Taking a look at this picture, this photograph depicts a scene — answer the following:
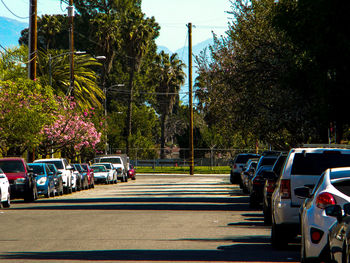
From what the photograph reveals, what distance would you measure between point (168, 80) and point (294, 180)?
74023 millimetres

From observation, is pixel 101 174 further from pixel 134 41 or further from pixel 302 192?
pixel 302 192

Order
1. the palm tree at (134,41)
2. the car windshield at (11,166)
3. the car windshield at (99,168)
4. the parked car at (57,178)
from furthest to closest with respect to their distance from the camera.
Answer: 1. the palm tree at (134,41)
2. the car windshield at (99,168)
3. the parked car at (57,178)
4. the car windshield at (11,166)

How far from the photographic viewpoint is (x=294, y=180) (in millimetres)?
13969

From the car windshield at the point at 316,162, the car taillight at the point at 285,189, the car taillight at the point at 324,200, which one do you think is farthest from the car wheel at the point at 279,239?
the car taillight at the point at 324,200

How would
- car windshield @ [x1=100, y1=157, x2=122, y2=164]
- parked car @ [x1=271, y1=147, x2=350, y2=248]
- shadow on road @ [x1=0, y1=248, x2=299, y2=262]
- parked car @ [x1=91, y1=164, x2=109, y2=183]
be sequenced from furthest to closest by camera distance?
car windshield @ [x1=100, y1=157, x2=122, y2=164], parked car @ [x1=91, y1=164, x2=109, y2=183], parked car @ [x1=271, y1=147, x2=350, y2=248], shadow on road @ [x1=0, y1=248, x2=299, y2=262]

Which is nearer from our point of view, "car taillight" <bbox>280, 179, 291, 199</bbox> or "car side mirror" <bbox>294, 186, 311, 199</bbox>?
"car side mirror" <bbox>294, 186, 311, 199</bbox>

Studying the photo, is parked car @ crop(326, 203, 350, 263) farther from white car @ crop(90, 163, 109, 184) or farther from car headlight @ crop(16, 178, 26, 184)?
white car @ crop(90, 163, 109, 184)

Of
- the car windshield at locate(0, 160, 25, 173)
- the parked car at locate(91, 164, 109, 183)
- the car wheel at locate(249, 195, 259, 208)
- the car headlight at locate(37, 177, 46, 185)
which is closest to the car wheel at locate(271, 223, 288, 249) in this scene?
the car wheel at locate(249, 195, 259, 208)

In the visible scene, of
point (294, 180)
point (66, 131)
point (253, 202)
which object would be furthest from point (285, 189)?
point (66, 131)

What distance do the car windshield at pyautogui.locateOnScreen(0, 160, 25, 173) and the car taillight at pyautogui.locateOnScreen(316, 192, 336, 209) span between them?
21608mm

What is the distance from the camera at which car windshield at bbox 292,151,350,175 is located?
14109 mm

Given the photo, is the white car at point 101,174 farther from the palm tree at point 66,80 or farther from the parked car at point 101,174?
the palm tree at point 66,80

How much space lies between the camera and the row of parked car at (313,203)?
8.32 m

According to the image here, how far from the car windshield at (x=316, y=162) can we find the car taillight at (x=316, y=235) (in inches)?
169
